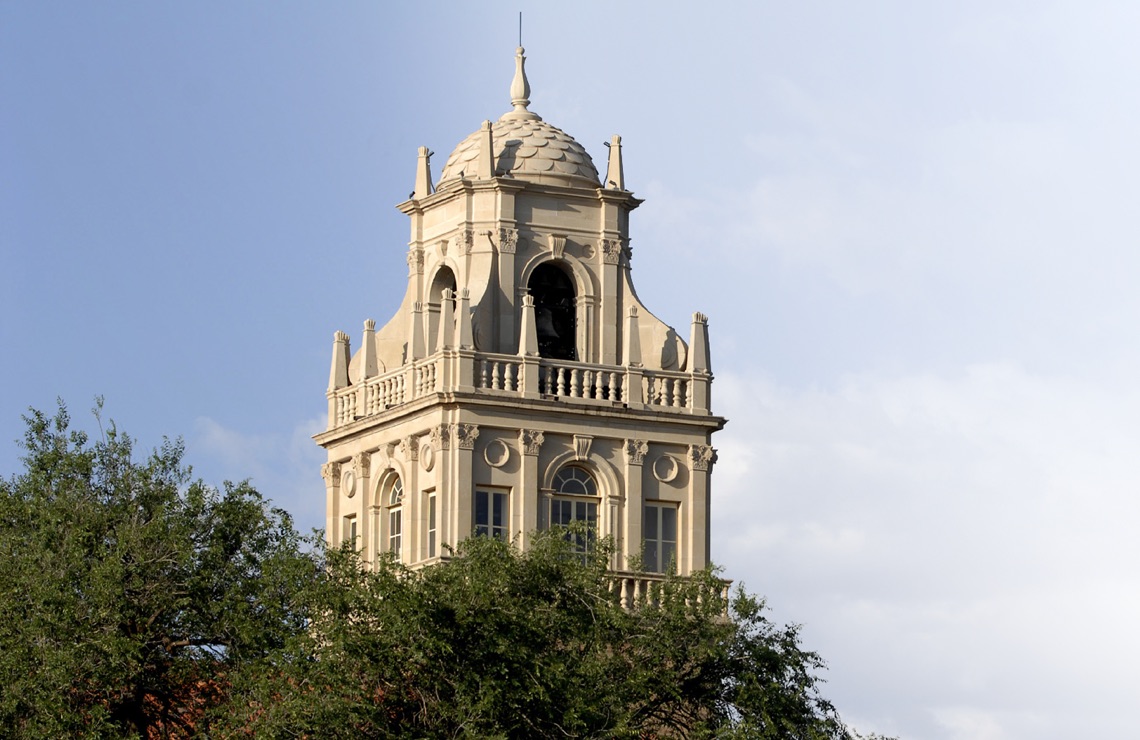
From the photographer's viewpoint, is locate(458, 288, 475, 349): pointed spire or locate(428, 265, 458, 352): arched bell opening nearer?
locate(458, 288, 475, 349): pointed spire

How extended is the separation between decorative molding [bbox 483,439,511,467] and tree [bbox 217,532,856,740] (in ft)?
29.5

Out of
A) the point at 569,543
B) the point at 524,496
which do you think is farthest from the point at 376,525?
the point at 569,543

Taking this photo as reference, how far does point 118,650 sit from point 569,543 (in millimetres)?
10811

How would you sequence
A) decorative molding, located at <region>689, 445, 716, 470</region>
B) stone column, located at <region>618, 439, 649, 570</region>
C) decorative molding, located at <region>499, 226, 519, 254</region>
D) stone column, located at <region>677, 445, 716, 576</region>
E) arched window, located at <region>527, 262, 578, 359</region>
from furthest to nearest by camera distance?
arched window, located at <region>527, 262, 578, 359</region> → decorative molding, located at <region>499, 226, 519, 254</region> → decorative molding, located at <region>689, 445, 716, 470</region> → stone column, located at <region>677, 445, 716, 576</region> → stone column, located at <region>618, 439, 649, 570</region>

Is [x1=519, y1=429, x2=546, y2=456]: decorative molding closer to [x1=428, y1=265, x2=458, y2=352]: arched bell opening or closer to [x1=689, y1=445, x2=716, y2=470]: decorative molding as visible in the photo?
[x1=428, y1=265, x2=458, y2=352]: arched bell opening

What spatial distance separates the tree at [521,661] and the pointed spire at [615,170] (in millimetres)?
15489

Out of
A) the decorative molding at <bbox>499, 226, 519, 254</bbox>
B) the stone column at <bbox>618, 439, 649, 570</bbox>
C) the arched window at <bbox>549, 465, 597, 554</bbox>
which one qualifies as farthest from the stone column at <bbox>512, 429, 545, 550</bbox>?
the decorative molding at <bbox>499, 226, 519, 254</bbox>

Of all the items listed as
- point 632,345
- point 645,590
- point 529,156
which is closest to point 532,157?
point 529,156

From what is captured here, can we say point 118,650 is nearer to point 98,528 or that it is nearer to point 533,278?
point 98,528

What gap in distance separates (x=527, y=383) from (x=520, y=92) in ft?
30.2

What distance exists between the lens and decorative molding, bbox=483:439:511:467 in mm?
101688

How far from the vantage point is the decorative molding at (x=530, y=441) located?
101875 millimetres

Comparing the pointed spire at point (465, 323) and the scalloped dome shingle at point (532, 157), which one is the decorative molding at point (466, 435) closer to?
the pointed spire at point (465, 323)

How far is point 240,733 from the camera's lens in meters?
86.9
